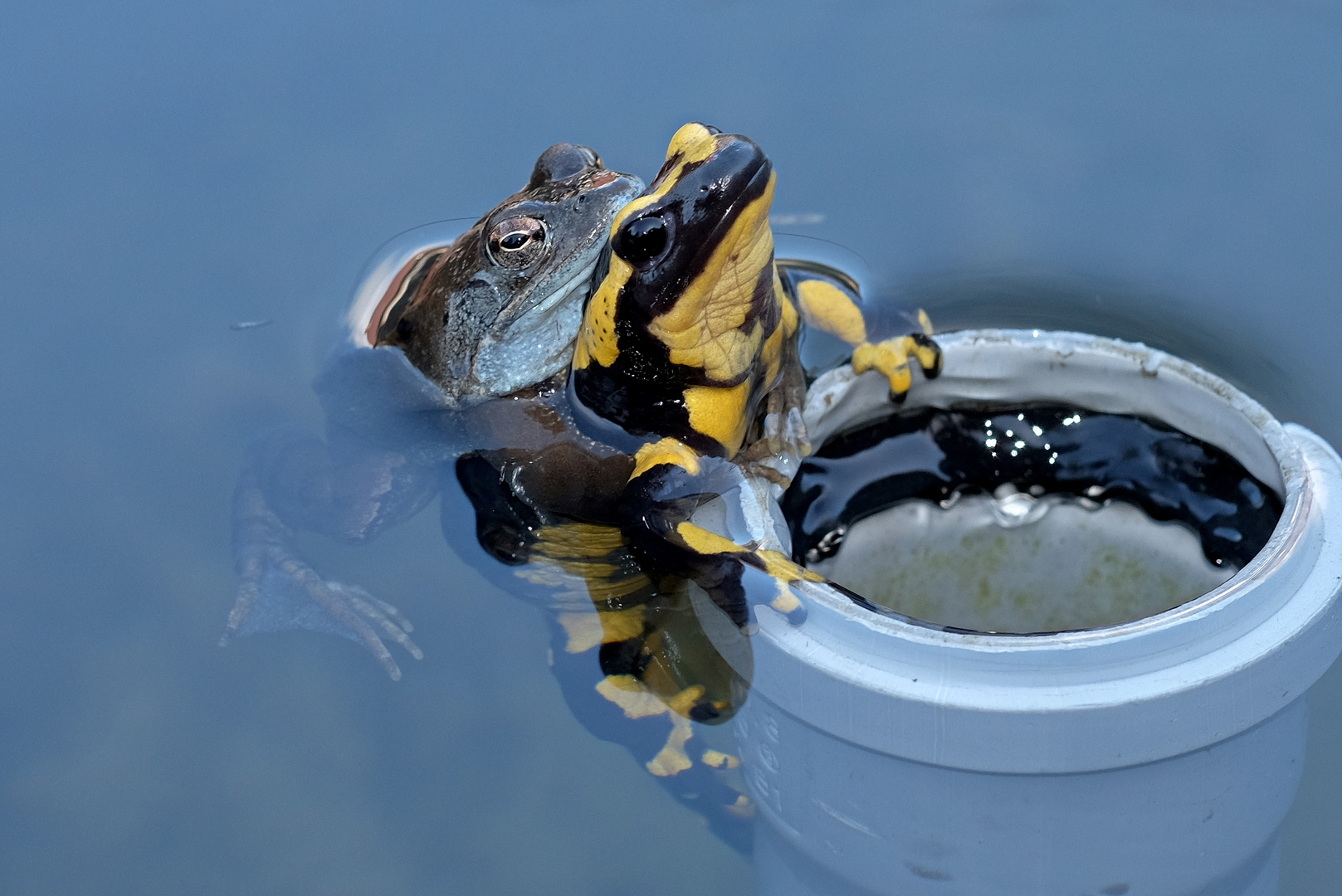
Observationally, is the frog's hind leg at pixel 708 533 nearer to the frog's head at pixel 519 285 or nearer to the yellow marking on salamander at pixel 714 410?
the yellow marking on salamander at pixel 714 410

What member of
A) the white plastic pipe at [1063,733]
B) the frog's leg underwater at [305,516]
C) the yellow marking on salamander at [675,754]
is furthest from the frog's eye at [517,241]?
the white plastic pipe at [1063,733]

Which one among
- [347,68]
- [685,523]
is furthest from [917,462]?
[347,68]

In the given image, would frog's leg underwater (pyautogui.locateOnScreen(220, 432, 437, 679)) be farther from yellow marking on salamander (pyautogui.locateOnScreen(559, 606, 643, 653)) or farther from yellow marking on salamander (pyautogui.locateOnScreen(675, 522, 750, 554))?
yellow marking on salamander (pyautogui.locateOnScreen(675, 522, 750, 554))

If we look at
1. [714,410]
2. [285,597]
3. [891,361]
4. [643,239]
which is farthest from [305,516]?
[891,361]

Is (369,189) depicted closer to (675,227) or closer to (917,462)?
(675,227)

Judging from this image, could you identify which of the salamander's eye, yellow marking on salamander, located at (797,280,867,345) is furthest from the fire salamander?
yellow marking on salamander, located at (797,280,867,345)
